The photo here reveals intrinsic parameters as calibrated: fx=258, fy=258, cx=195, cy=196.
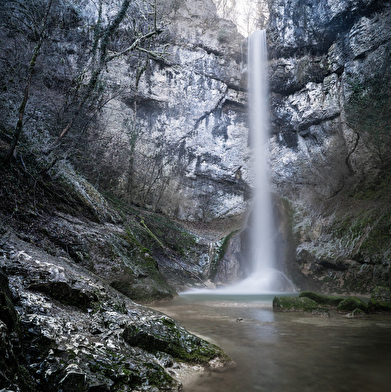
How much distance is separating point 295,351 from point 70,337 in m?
2.60

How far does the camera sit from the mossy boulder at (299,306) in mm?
5500

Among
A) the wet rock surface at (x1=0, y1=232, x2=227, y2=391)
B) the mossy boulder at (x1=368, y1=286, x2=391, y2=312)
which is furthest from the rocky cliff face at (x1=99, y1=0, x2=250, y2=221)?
the wet rock surface at (x1=0, y1=232, x2=227, y2=391)

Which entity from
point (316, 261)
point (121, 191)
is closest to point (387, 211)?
point (316, 261)

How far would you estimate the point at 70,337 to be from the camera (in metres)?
2.16

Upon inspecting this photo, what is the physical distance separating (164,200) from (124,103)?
702 centimetres

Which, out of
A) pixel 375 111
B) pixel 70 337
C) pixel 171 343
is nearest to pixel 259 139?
pixel 375 111

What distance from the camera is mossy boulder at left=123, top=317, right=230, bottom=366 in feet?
8.52

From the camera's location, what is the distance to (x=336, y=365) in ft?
9.04

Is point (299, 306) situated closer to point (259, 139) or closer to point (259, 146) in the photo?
point (259, 146)

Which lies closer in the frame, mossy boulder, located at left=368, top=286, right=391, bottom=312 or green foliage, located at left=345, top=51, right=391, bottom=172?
mossy boulder, located at left=368, top=286, right=391, bottom=312

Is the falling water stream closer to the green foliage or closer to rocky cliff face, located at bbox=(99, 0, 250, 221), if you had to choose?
the green foliage

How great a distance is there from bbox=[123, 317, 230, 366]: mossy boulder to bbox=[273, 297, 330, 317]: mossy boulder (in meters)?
3.57

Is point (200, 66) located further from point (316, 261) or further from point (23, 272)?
point (23, 272)

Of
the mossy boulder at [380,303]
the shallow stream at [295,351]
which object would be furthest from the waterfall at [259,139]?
the shallow stream at [295,351]
